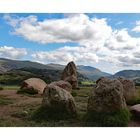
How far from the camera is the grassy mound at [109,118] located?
13883 millimetres

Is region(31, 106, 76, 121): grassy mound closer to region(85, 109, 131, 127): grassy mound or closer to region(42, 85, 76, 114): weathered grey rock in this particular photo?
region(42, 85, 76, 114): weathered grey rock

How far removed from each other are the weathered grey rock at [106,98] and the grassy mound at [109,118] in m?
0.18

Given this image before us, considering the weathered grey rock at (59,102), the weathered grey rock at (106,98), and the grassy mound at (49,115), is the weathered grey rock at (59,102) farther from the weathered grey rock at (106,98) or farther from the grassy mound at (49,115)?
the weathered grey rock at (106,98)

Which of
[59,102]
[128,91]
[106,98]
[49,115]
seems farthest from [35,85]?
[106,98]

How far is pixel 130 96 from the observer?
69.7 ft

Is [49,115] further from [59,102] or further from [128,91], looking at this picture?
[128,91]

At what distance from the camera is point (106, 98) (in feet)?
47.7

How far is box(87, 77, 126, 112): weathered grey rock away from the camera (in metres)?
14.4

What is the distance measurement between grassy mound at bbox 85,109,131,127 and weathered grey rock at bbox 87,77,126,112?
0.18 m

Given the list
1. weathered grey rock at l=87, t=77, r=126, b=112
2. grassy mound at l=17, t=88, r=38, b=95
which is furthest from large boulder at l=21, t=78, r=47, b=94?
weathered grey rock at l=87, t=77, r=126, b=112

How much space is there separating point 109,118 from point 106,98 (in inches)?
37.9
